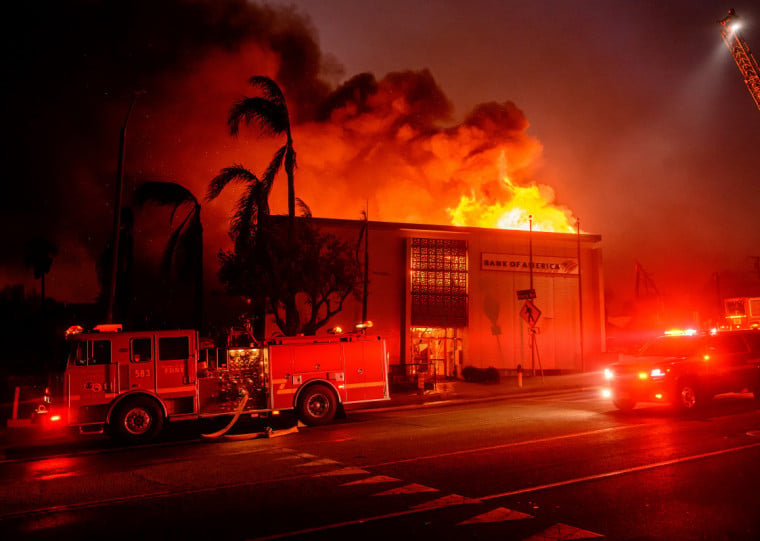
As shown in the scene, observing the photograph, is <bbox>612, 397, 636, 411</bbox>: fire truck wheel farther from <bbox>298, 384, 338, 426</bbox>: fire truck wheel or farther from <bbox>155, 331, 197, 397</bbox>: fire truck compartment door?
<bbox>155, 331, 197, 397</bbox>: fire truck compartment door

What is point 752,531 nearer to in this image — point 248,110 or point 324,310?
point 248,110

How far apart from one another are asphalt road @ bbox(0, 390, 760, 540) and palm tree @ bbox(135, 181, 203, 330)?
9.20 m

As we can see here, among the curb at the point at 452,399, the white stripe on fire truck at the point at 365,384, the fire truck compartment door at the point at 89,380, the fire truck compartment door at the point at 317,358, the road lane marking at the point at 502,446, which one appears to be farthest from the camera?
the curb at the point at 452,399

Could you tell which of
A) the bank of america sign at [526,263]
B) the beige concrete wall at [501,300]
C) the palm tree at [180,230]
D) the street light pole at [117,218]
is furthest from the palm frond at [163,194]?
the bank of america sign at [526,263]

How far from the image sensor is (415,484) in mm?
7602

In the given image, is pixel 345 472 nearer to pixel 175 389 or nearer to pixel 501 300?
pixel 175 389

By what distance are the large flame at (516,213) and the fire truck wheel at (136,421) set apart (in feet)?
73.3

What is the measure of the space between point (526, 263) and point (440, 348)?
5.59m

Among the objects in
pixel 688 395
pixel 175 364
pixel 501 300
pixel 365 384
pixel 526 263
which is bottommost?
pixel 688 395

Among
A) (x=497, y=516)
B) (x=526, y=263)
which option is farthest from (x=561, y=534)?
(x=526, y=263)

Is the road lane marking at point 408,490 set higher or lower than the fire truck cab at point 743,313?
lower

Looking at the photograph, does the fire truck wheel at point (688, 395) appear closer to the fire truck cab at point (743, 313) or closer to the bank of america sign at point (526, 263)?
the fire truck cab at point (743, 313)

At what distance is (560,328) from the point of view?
28.5 metres

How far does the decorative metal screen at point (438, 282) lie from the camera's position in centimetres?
2680
